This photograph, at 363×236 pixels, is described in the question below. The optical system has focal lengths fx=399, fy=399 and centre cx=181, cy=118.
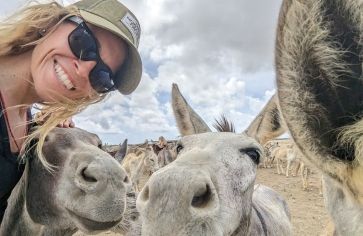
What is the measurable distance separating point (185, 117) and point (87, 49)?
143 cm

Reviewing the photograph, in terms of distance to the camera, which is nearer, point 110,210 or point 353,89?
point 353,89

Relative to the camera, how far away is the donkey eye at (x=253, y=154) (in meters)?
2.81

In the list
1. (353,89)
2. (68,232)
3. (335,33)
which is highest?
(335,33)

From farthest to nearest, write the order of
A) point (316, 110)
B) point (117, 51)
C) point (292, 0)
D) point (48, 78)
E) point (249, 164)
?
1. point (117, 51)
2. point (48, 78)
3. point (249, 164)
4. point (316, 110)
5. point (292, 0)

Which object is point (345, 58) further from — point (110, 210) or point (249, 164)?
point (110, 210)

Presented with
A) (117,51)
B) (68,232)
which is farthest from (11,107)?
(68,232)

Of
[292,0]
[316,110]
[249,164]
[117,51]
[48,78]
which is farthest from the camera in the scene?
[117,51]

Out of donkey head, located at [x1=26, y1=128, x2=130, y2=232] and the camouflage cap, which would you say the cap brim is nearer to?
the camouflage cap

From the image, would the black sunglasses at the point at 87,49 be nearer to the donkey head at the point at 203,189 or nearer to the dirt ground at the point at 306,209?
the donkey head at the point at 203,189

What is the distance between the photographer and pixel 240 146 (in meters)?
2.79

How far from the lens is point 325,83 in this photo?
4.20 feet

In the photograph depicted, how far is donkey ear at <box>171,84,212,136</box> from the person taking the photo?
4.00m

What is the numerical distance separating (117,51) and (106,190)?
1.13m

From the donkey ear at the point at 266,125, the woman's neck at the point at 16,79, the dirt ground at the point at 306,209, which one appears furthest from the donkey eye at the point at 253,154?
the dirt ground at the point at 306,209
